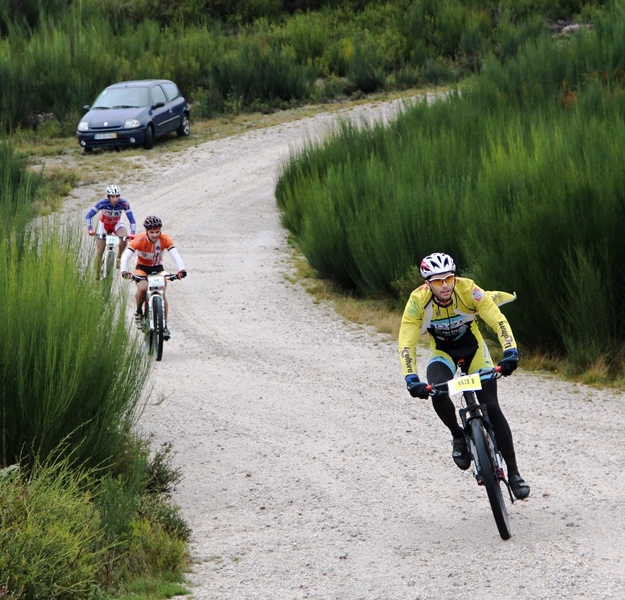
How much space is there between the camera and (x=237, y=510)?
305 inches

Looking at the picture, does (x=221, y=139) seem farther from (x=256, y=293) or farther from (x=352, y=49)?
(x=256, y=293)

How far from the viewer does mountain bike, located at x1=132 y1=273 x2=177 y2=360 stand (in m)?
12.3

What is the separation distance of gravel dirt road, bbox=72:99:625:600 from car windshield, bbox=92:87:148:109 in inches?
496

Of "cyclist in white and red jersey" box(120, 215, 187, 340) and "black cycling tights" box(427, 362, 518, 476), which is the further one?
"cyclist in white and red jersey" box(120, 215, 187, 340)

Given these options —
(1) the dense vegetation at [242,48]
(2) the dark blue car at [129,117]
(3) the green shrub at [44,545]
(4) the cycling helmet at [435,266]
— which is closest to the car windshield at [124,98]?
(2) the dark blue car at [129,117]

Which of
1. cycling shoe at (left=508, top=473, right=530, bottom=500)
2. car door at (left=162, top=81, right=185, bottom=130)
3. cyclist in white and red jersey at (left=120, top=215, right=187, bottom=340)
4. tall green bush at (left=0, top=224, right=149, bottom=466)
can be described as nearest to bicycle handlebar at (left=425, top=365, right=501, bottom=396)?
cycling shoe at (left=508, top=473, right=530, bottom=500)

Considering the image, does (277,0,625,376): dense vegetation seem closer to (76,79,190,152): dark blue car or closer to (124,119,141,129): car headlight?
(124,119,141,129): car headlight

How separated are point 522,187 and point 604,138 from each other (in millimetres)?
1335

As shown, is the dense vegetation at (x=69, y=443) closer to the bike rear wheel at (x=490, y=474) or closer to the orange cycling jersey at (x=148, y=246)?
the bike rear wheel at (x=490, y=474)

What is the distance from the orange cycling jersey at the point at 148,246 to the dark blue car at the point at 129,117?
14.4m

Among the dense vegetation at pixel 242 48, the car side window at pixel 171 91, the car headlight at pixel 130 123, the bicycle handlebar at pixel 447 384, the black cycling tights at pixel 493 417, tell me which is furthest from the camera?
the dense vegetation at pixel 242 48

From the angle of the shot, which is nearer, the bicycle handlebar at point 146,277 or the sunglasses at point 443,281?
the sunglasses at point 443,281

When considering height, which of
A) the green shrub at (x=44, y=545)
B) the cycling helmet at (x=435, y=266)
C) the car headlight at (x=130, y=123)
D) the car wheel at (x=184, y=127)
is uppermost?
the cycling helmet at (x=435, y=266)

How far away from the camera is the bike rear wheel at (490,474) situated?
6.43m
